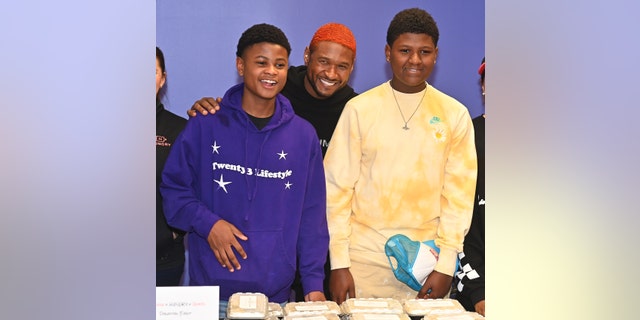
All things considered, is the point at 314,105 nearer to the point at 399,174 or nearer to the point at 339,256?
the point at 399,174

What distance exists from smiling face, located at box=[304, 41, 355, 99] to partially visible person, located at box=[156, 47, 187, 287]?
57 centimetres

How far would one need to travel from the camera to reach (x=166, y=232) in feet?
8.85

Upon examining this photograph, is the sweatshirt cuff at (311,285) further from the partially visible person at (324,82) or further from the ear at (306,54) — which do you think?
the ear at (306,54)

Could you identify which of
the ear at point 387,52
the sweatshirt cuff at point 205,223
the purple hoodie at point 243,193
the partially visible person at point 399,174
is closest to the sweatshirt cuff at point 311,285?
the purple hoodie at point 243,193

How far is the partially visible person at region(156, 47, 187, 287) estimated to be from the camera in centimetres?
268

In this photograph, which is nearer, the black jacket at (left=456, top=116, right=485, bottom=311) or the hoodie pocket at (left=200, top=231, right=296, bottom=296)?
the hoodie pocket at (left=200, top=231, right=296, bottom=296)

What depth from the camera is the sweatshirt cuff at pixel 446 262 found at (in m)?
2.85

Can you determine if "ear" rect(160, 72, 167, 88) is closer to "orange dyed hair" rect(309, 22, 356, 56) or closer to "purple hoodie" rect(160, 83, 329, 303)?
"purple hoodie" rect(160, 83, 329, 303)

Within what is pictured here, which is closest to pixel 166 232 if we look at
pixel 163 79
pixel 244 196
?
pixel 244 196

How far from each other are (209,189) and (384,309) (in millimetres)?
871

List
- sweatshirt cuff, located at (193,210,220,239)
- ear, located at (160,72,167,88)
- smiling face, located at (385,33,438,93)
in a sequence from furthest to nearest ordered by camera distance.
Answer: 1. smiling face, located at (385,33,438,93)
2. ear, located at (160,72,167,88)
3. sweatshirt cuff, located at (193,210,220,239)

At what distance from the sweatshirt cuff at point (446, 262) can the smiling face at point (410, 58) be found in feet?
2.38

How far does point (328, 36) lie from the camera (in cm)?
287

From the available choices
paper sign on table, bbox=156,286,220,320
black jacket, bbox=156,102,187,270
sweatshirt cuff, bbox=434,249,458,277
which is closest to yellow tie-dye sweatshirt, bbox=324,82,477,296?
sweatshirt cuff, bbox=434,249,458,277
